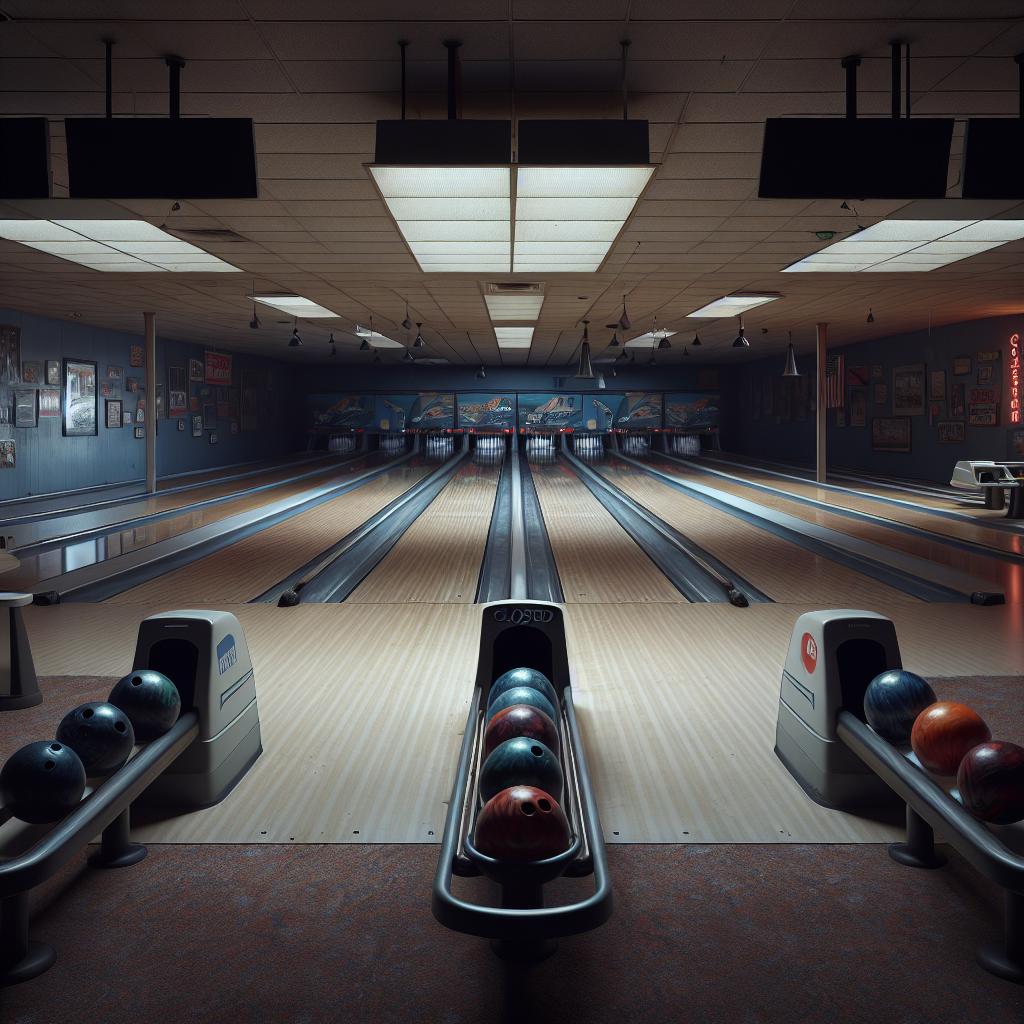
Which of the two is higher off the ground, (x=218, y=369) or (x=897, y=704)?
(x=218, y=369)

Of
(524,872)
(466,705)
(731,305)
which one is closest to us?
(524,872)

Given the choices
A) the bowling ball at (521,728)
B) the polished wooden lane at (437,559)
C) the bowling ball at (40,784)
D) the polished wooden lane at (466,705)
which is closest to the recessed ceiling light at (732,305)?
the polished wooden lane at (437,559)

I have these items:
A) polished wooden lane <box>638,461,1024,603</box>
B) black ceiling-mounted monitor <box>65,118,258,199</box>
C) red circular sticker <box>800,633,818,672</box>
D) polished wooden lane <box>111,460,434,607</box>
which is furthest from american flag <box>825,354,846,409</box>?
black ceiling-mounted monitor <box>65,118,258,199</box>

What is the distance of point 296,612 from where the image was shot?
498 cm

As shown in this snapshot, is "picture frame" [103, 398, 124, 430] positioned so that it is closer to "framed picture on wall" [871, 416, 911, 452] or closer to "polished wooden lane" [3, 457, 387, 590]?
"polished wooden lane" [3, 457, 387, 590]

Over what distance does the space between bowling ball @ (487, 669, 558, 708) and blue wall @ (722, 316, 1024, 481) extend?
396 inches

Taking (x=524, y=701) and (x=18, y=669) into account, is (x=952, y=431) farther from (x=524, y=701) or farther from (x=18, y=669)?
(x=18, y=669)

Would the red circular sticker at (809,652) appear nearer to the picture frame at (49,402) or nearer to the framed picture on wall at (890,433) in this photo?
the picture frame at (49,402)

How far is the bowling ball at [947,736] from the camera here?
81.6 inches

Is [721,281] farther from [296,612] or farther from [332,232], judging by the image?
[296,612]

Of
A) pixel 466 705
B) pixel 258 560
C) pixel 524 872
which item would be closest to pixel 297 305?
pixel 258 560

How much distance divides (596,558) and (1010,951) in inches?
201

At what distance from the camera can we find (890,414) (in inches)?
536

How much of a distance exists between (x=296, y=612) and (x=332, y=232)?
8.77ft
